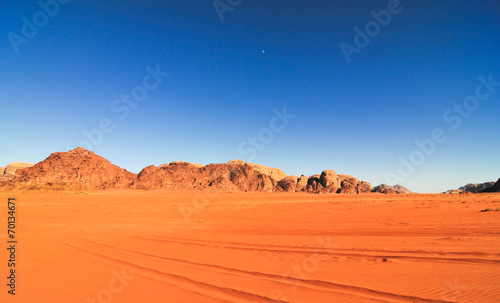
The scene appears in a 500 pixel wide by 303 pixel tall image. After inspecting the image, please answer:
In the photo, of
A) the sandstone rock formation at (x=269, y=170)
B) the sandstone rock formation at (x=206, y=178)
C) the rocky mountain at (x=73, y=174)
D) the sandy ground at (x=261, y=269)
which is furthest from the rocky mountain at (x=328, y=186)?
the sandy ground at (x=261, y=269)

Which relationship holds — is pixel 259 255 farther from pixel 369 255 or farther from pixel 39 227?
pixel 39 227

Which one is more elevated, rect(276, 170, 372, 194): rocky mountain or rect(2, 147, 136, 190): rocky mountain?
rect(2, 147, 136, 190): rocky mountain

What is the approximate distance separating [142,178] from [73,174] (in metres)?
21.1

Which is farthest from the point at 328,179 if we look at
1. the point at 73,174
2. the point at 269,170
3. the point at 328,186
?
→ the point at 73,174

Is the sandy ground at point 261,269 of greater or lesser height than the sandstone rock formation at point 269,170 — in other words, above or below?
below

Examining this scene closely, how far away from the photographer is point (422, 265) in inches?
241

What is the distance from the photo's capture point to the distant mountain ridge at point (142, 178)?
55844 mm

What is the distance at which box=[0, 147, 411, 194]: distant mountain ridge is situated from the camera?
5584 cm

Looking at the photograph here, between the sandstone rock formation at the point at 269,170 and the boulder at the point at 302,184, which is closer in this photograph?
the boulder at the point at 302,184

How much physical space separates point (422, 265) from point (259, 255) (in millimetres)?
4388

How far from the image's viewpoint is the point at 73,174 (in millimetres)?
63031

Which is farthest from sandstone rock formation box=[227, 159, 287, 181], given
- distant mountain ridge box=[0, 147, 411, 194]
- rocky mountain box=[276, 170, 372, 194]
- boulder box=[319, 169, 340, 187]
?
Result: boulder box=[319, 169, 340, 187]

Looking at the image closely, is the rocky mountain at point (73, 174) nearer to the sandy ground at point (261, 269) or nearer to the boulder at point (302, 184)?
the sandy ground at point (261, 269)

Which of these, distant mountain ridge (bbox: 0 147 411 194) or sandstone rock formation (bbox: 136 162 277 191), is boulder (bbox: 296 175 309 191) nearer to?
distant mountain ridge (bbox: 0 147 411 194)
